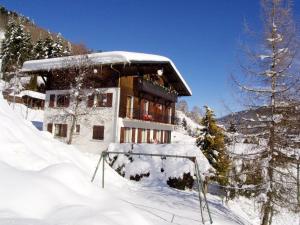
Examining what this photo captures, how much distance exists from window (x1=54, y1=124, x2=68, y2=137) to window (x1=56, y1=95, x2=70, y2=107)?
1905 mm

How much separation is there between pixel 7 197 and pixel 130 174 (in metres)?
14.6

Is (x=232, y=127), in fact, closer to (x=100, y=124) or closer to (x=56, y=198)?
(x=56, y=198)

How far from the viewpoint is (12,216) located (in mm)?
5883

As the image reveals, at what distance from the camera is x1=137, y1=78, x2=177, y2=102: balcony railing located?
28953 mm

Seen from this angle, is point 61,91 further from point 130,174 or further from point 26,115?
point 26,115

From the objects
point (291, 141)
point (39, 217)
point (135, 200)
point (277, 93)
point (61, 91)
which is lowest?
point (135, 200)

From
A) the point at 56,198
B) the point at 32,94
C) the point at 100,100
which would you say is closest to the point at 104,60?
the point at 100,100

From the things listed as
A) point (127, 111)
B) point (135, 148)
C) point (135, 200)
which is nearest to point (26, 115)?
point (127, 111)

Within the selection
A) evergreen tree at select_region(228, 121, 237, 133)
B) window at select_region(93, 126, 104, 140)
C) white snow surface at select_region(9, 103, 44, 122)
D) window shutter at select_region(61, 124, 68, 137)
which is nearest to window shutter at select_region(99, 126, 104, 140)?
window at select_region(93, 126, 104, 140)

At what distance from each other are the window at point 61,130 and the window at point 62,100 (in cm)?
191

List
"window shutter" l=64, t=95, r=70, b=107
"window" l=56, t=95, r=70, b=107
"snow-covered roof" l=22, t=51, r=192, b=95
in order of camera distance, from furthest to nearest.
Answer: "window" l=56, t=95, r=70, b=107, "window shutter" l=64, t=95, r=70, b=107, "snow-covered roof" l=22, t=51, r=192, b=95

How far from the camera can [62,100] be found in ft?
102

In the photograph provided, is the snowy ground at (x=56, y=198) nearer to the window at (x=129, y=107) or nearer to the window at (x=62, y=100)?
the window at (x=129, y=107)

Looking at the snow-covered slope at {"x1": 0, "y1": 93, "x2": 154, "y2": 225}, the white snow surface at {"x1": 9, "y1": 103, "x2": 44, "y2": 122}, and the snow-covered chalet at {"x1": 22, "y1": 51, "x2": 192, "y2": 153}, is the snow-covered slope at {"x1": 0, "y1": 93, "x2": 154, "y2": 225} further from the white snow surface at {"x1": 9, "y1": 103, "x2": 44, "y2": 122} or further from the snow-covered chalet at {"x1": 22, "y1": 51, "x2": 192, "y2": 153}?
the white snow surface at {"x1": 9, "y1": 103, "x2": 44, "y2": 122}
